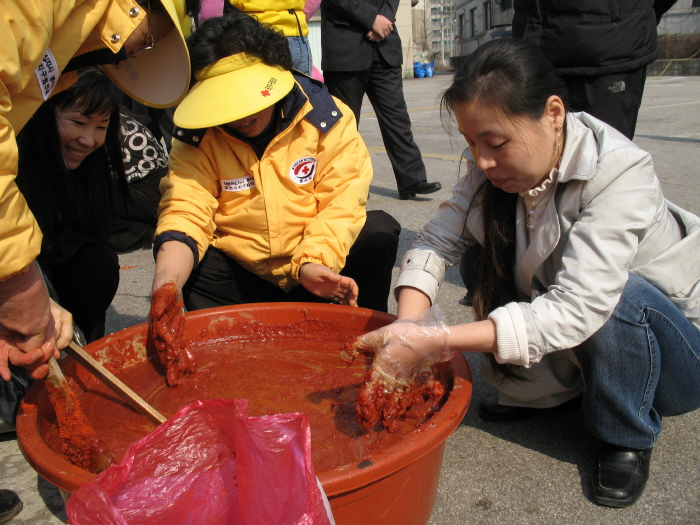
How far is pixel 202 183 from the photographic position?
7.20 ft

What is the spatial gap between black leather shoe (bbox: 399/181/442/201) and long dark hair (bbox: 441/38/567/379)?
3.02m

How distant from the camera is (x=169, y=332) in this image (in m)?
1.91

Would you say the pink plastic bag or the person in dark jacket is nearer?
the pink plastic bag

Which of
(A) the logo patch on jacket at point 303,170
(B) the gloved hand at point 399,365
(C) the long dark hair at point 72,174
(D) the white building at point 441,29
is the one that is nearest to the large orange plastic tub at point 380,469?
(B) the gloved hand at point 399,365

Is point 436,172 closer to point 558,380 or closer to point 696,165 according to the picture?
point 696,165

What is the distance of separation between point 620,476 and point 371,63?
3.42 metres

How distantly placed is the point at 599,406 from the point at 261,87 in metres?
1.38

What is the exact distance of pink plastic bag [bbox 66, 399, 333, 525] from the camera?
1.06 m

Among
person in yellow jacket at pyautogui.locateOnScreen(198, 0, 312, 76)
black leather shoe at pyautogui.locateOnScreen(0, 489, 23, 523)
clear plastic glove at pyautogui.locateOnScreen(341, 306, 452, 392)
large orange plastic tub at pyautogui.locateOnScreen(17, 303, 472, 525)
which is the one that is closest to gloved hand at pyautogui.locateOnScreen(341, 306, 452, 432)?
clear plastic glove at pyautogui.locateOnScreen(341, 306, 452, 392)

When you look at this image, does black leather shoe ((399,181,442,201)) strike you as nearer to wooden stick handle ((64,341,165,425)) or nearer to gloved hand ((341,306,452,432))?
gloved hand ((341,306,452,432))

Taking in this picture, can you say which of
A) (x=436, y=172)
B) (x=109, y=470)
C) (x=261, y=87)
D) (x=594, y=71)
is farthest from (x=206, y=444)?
(x=436, y=172)

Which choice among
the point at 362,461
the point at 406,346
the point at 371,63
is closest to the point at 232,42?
the point at 406,346

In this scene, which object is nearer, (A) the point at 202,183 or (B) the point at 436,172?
(A) the point at 202,183

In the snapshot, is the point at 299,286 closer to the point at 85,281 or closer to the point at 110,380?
the point at 85,281
